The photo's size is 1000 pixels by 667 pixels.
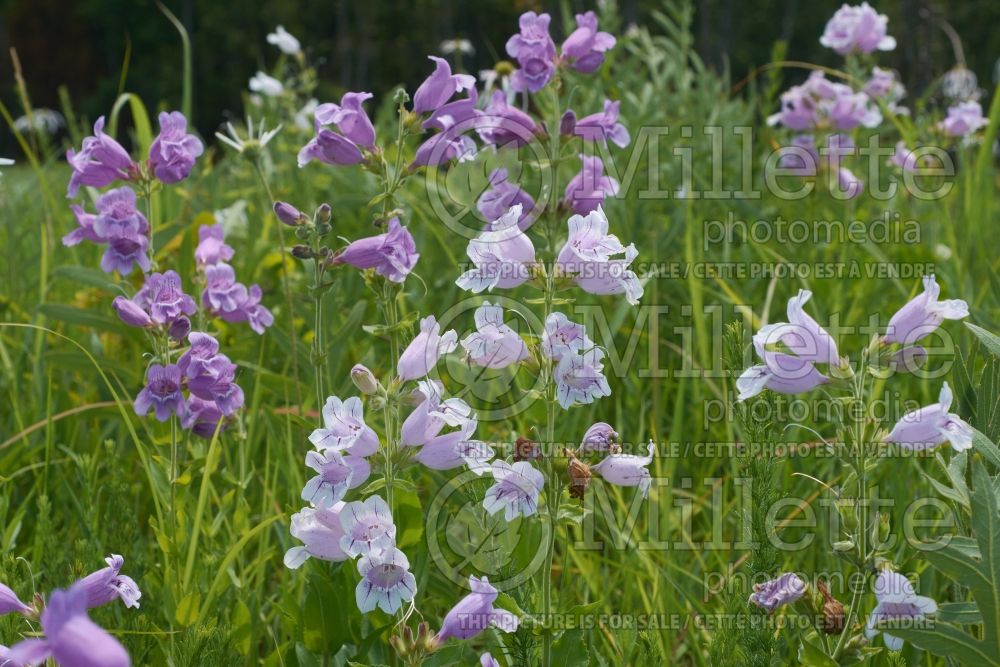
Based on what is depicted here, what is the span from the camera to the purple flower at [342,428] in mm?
1550

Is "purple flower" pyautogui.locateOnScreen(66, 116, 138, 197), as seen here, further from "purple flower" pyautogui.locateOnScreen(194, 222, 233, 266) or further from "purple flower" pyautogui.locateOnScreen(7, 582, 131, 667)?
"purple flower" pyautogui.locateOnScreen(7, 582, 131, 667)

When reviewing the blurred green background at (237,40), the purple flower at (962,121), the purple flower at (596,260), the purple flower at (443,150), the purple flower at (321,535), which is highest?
the blurred green background at (237,40)

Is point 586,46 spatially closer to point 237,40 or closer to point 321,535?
point 321,535

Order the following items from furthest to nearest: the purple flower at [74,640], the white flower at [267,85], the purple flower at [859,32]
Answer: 1. the white flower at [267,85]
2. the purple flower at [859,32]
3. the purple flower at [74,640]

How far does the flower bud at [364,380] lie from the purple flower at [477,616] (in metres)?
0.35

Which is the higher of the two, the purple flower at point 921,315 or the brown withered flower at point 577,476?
the purple flower at point 921,315

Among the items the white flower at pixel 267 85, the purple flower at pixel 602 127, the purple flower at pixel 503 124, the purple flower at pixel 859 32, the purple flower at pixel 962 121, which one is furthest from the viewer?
the white flower at pixel 267 85

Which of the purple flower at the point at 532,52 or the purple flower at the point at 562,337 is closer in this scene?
the purple flower at the point at 562,337

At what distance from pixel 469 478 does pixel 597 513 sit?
0.55 metres

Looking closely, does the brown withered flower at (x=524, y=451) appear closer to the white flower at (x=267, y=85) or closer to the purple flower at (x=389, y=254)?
the purple flower at (x=389, y=254)

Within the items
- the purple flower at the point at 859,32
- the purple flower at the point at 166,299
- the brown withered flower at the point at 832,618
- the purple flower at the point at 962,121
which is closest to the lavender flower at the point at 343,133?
the purple flower at the point at 166,299

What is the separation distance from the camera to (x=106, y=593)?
159 cm

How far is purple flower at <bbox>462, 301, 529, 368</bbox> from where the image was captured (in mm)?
1662

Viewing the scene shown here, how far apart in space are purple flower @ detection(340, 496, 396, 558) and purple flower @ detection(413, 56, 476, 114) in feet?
3.07
